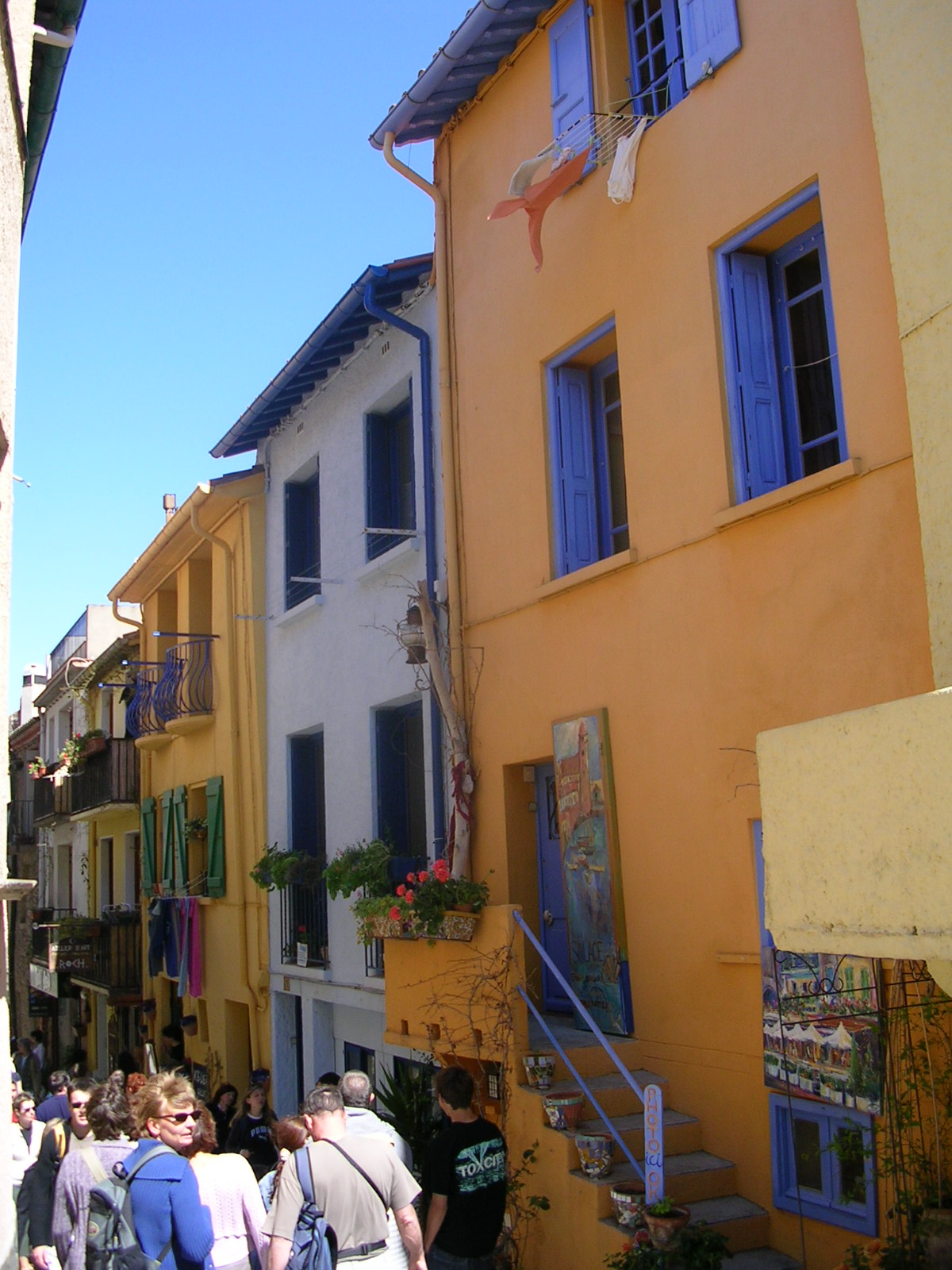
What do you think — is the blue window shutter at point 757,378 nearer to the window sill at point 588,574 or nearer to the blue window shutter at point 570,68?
the window sill at point 588,574

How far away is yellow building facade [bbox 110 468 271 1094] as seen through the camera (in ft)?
47.7

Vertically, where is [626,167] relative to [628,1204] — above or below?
above

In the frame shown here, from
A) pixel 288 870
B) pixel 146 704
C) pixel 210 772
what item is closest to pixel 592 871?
pixel 288 870

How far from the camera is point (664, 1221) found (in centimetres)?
597

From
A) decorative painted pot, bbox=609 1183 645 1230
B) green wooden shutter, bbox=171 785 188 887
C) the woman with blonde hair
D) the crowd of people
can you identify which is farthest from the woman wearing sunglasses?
green wooden shutter, bbox=171 785 188 887

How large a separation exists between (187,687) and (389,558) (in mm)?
5979

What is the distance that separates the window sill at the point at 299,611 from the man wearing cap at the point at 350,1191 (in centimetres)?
792

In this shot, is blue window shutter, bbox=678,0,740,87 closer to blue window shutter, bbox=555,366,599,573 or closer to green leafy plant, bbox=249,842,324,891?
blue window shutter, bbox=555,366,599,573

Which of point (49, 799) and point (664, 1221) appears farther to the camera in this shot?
point (49, 799)

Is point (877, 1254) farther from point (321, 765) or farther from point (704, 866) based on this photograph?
point (321, 765)

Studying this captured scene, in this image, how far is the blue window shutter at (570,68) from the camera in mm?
8953

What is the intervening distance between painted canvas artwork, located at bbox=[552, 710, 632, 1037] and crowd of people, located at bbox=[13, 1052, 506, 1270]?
2.03 meters

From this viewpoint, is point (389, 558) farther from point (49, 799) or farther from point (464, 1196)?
point (49, 799)

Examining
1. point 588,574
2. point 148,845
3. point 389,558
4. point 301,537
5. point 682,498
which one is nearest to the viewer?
point 682,498
